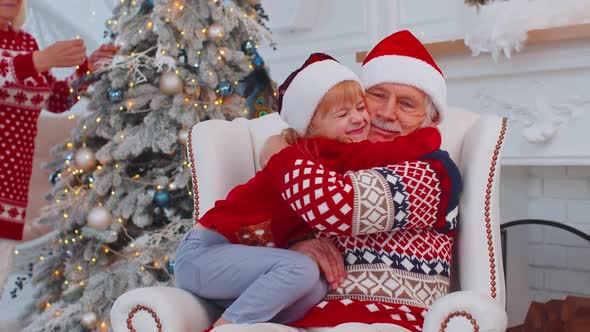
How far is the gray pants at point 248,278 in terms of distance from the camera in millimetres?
1709

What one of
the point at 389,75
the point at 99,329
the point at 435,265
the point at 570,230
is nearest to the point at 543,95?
the point at 570,230

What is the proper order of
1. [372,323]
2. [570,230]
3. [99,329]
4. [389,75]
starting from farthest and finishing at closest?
1. [570,230]
2. [99,329]
3. [389,75]
4. [372,323]

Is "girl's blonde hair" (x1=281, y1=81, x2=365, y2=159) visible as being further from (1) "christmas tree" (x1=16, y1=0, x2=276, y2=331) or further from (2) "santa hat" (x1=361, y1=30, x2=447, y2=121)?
(1) "christmas tree" (x1=16, y1=0, x2=276, y2=331)

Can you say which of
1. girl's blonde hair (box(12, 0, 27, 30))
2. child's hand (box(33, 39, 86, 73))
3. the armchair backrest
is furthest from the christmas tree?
A: the armchair backrest

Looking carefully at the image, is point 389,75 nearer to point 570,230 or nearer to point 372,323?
point 372,323

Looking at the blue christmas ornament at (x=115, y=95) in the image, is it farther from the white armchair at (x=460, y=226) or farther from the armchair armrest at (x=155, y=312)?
the armchair armrest at (x=155, y=312)

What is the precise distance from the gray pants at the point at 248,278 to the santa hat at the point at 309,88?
1.22ft

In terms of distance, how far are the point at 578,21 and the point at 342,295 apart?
185 cm

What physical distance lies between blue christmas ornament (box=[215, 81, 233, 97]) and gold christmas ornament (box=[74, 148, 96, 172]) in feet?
1.91

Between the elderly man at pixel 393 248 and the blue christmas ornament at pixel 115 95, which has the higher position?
the blue christmas ornament at pixel 115 95

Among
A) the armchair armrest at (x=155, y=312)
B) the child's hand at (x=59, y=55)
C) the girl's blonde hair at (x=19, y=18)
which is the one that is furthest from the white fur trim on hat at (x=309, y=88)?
the girl's blonde hair at (x=19, y=18)

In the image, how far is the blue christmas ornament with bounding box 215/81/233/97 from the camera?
9.89 feet

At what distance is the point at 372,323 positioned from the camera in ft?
5.65

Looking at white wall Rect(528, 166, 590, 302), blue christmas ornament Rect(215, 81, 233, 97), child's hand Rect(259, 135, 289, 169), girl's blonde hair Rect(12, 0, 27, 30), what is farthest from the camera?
white wall Rect(528, 166, 590, 302)
